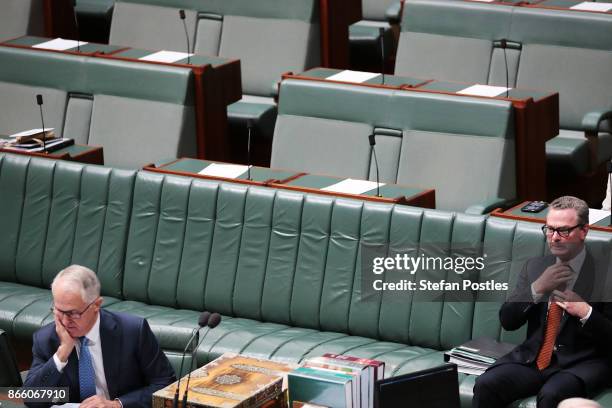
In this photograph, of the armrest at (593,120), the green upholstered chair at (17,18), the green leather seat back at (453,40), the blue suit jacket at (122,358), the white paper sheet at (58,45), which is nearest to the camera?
the blue suit jacket at (122,358)

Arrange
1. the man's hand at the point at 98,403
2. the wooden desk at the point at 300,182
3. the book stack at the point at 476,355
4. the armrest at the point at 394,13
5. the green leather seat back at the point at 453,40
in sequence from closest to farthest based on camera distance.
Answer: the man's hand at the point at 98,403 → the book stack at the point at 476,355 → the wooden desk at the point at 300,182 → the green leather seat back at the point at 453,40 → the armrest at the point at 394,13

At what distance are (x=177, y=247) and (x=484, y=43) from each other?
5.33ft

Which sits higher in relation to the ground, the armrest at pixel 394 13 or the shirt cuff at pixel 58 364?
the armrest at pixel 394 13

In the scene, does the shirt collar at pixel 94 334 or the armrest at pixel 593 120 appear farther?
the armrest at pixel 593 120

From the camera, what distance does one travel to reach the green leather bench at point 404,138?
165 inches

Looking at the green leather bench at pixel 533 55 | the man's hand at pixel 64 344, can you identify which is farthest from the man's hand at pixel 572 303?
the green leather bench at pixel 533 55

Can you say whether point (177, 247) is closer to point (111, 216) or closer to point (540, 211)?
point (111, 216)

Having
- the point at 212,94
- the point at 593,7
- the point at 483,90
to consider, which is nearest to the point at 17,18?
the point at 212,94

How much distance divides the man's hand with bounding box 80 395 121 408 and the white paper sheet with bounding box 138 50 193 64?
2.36 meters

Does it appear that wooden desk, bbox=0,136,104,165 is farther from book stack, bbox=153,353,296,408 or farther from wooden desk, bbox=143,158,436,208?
book stack, bbox=153,353,296,408

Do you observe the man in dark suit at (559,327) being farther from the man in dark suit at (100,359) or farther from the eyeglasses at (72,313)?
the eyeglasses at (72,313)

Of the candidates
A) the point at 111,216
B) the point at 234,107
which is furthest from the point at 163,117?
the point at 111,216

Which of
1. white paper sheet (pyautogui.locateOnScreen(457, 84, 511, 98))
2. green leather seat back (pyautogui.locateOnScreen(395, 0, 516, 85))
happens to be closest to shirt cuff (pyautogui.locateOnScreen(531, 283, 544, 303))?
white paper sheet (pyautogui.locateOnScreen(457, 84, 511, 98))

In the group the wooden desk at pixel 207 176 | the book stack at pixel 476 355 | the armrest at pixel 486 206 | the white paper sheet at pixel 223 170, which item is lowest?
the book stack at pixel 476 355
